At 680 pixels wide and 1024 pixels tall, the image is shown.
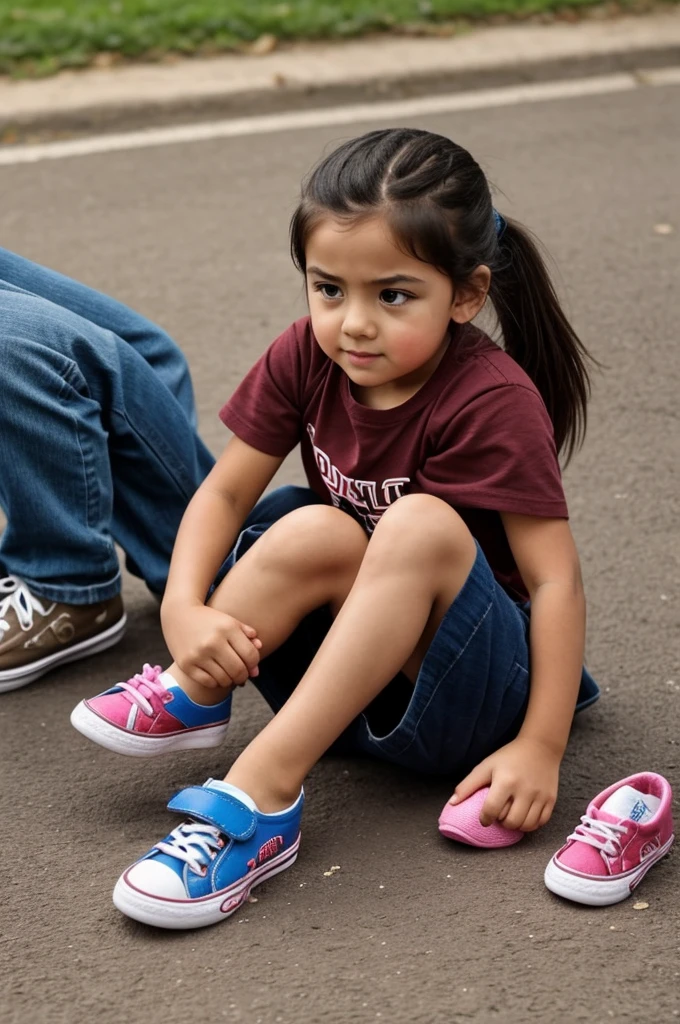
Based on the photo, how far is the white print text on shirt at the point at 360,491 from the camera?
2400mm

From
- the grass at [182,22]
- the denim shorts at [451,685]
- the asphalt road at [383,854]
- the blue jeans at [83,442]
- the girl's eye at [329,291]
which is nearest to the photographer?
the asphalt road at [383,854]

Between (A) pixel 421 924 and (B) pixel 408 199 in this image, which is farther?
(B) pixel 408 199

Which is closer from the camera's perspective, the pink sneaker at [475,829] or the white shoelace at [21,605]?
the pink sneaker at [475,829]

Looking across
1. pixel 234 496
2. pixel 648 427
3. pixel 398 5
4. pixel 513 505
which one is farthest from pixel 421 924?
pixel 398 5

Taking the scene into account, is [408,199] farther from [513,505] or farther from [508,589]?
[508,589]

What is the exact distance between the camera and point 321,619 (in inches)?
96.4

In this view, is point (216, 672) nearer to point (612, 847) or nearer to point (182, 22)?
point (612, 847)

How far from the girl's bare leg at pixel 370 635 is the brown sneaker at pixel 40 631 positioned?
0.78m

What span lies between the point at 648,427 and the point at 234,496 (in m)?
1.64

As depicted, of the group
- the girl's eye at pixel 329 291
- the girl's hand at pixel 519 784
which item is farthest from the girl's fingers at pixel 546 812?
the girl's eye at pixel 329 291

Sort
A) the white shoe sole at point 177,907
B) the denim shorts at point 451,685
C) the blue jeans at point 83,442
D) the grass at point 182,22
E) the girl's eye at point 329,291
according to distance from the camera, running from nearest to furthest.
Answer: the white shoe sole at point 177,907
the denim shorts at point 451,685
the girl's eye at point 329,291
the blue jeans at point 83,442
the grass at point 182,22

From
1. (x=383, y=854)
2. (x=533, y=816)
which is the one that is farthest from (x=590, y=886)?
(x=383, y=854)

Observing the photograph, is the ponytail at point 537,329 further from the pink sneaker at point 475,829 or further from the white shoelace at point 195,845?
the white shoelace at point 195,845

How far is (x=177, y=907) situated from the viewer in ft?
6.88
